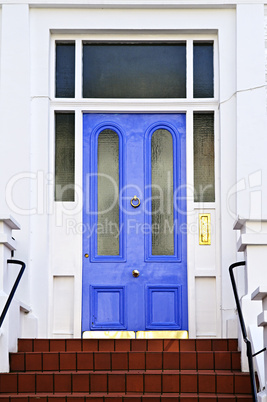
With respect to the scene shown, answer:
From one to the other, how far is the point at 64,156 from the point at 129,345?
235 centimetres

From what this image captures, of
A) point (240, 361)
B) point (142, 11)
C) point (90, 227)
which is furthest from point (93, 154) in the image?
point (240, 361)

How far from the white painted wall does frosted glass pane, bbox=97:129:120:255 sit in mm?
Answer: 233

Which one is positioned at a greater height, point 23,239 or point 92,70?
point 92,70

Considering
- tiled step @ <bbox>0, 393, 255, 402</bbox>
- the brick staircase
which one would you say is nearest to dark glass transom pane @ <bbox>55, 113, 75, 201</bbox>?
the brick staircase

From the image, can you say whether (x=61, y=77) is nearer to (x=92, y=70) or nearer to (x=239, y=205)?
(x=92, y=70)

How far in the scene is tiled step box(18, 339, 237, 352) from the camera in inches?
314

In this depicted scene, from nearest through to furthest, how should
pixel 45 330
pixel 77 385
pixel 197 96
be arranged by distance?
1. pixel 77 385
2. pixel 45 330
3. pixel 197 96

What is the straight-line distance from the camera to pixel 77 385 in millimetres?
7277

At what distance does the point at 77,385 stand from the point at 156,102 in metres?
3.38

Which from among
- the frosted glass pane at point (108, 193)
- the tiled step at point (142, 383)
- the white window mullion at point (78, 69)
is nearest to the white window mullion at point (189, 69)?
the frosted glass pane at point (108, 193)

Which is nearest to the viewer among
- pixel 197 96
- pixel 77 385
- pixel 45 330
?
pixel 77 385

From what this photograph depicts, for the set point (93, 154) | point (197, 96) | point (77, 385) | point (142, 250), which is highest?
point (197, 96)

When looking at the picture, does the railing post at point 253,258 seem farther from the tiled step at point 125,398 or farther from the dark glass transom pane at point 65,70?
the dark glass transom pane at point 65,70

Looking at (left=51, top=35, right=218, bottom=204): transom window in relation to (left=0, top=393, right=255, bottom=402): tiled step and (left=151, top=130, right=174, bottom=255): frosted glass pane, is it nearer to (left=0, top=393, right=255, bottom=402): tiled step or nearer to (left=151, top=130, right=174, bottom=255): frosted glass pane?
(left=151, top=130, right=174, bottom=255): frosted glass pane
